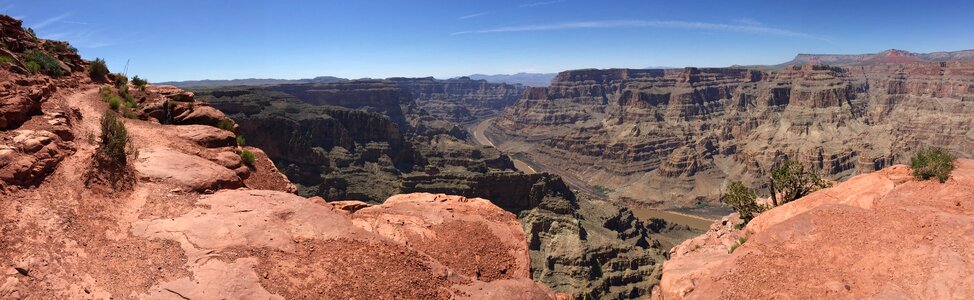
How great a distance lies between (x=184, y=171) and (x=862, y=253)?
21777mm

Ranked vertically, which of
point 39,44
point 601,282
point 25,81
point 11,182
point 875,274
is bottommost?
point 601,282

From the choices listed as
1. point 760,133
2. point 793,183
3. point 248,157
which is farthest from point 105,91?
point 760,133

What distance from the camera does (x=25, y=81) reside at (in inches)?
695

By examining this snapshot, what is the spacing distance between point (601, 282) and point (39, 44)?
46.3m

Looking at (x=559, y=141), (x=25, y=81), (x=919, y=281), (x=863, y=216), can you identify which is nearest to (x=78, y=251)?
(x=25, y=81)

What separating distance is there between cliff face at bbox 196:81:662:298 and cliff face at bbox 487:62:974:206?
42271 mm

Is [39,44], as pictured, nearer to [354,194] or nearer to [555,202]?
[354,194]

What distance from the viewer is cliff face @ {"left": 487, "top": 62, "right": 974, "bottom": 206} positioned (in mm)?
123062

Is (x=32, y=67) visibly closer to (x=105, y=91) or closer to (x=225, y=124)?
(x=105, y=91)

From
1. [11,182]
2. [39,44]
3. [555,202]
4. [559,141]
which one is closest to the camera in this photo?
[11,182]

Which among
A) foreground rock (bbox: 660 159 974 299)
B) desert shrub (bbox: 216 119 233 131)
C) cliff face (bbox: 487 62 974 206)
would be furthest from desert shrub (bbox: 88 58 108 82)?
cliff face (bbox: 487 62 974 206)

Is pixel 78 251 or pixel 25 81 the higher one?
pixel 25 81

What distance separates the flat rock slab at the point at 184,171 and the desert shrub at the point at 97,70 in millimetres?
12039

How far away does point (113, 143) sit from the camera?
1460 centimetres
